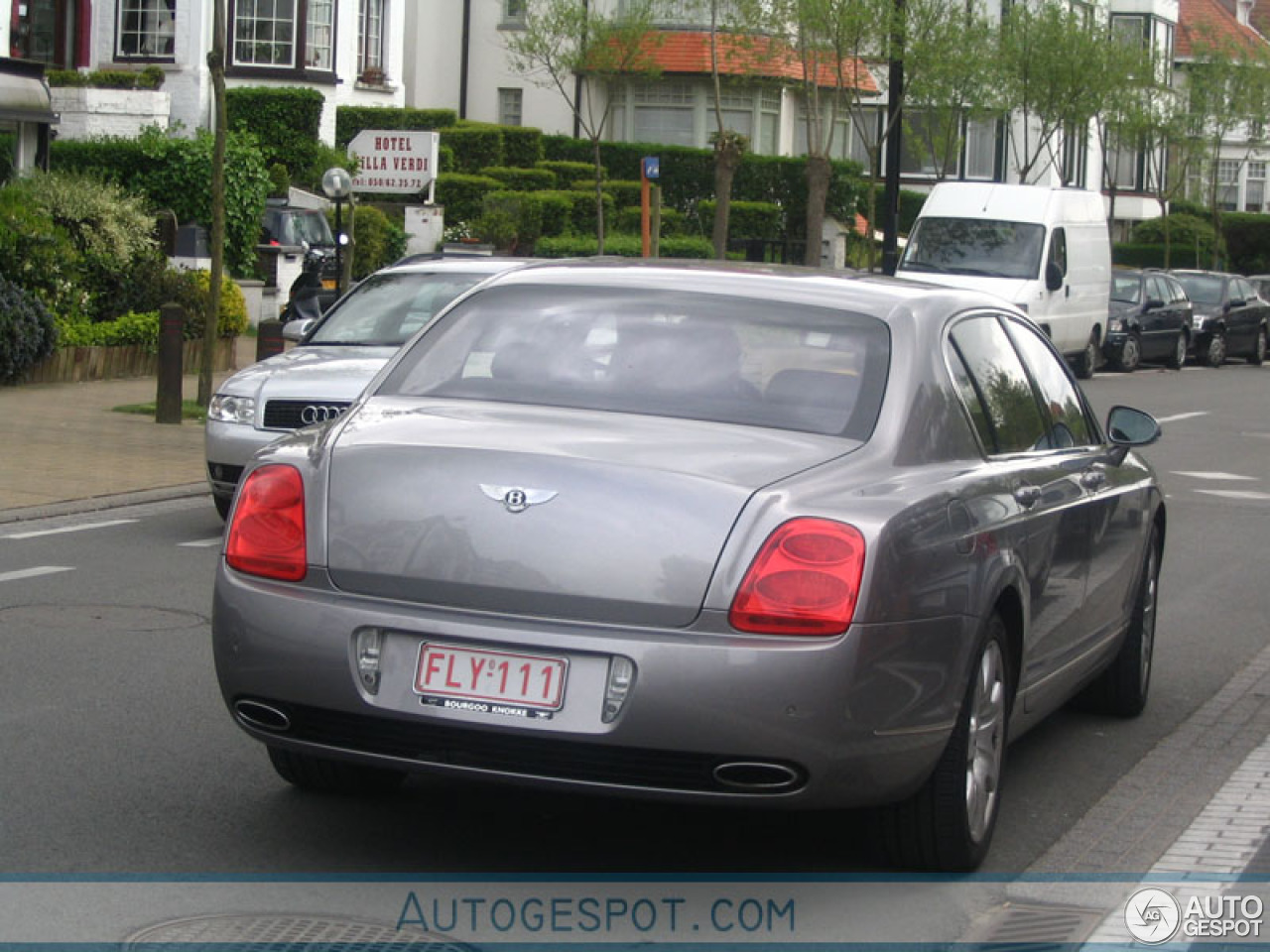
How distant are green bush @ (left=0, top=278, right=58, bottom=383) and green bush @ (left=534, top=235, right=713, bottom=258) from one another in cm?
1691

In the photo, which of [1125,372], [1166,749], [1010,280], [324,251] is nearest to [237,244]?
[324,251]

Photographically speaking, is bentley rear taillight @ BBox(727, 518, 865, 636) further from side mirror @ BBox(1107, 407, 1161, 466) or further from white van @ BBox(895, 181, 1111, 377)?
white van @ BBox(895, 181, 1111, 377)

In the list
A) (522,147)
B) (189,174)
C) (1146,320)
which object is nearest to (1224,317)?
(1146,320)

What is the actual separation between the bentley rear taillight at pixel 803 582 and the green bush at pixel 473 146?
3969cm

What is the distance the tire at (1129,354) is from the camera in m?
34.0

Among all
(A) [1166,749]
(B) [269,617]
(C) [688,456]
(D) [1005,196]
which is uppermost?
(D) [1005,196]

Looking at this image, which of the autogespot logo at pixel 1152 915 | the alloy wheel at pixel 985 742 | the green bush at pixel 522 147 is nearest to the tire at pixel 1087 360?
the green bush at pixel 522 147

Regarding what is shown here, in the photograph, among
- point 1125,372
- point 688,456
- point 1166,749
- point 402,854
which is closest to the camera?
point 688,456

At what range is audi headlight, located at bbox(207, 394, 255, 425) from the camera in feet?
37.9

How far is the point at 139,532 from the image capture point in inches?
462

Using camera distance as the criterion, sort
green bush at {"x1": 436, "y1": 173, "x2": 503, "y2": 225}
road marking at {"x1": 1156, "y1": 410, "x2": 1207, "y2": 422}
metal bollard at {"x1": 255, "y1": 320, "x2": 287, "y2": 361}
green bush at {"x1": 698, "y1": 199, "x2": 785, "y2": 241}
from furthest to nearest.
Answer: green bush at {"x1": 698, "y1": 199, "x2": 785, "y2": 241}, green bush at {"x1": 436, "y1": 173, "x2": 503, "y2": 225}, road marking at {"x1": 1156, "y1": 410, "x2": 1207, "y2": 422}, metal bollard at {"x1": 255, "y1": 320, "x2": 287, "y2": 361}

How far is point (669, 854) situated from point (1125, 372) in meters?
30.0

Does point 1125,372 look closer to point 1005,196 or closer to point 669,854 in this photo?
point 1005,196

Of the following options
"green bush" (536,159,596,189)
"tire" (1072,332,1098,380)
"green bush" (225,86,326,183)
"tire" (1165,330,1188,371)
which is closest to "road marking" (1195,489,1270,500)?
"tire" (1072,332,1098,380)
